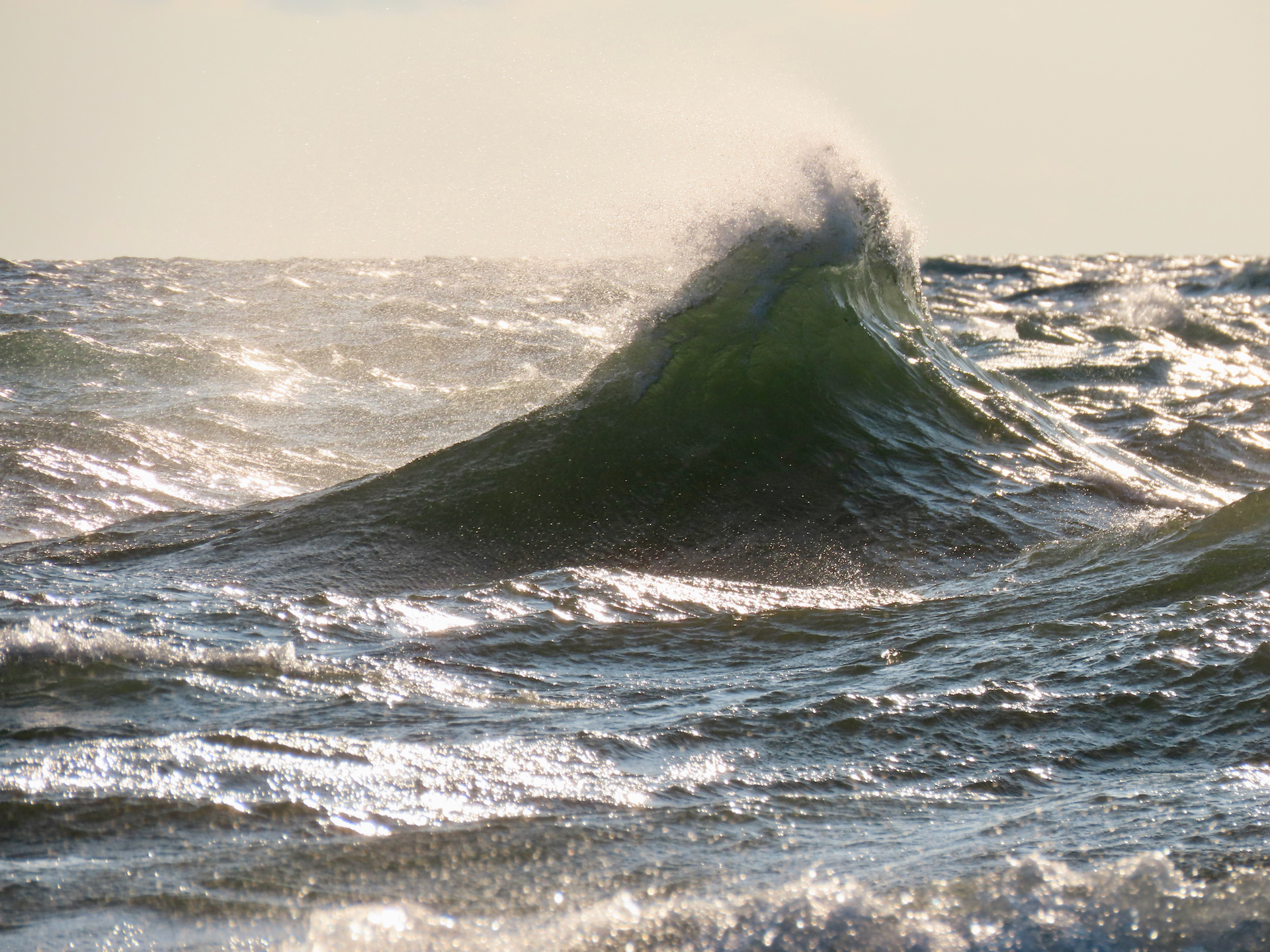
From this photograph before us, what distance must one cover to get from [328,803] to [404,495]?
3.37 m

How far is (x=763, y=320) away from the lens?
696 centimetres

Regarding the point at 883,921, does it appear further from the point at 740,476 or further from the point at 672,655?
the point at 740,476

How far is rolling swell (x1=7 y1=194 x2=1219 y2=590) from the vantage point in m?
5.08

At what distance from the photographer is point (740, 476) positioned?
578 cm

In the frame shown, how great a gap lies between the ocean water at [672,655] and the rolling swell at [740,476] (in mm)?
28

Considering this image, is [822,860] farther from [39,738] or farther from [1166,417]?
[1166,417]

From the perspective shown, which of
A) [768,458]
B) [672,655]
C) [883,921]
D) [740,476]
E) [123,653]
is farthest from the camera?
[768,458]

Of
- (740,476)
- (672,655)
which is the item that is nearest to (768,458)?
(740,476)

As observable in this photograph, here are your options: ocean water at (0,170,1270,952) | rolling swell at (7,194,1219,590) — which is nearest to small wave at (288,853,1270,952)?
ocean water at (0,170,1270,952)

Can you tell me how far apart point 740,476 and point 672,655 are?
7.14 feet

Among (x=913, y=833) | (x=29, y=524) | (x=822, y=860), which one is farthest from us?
(x=29, y=524)

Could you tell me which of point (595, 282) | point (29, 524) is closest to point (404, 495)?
point (29, 524)

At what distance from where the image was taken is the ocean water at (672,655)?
6.32 feet

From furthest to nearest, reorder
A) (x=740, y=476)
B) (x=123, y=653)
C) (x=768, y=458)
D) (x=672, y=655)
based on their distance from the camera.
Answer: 1. (x=768, y=458)
2. (x=740, y=476)
3. (x=672, y=655)
4. (x=123, y=653)
